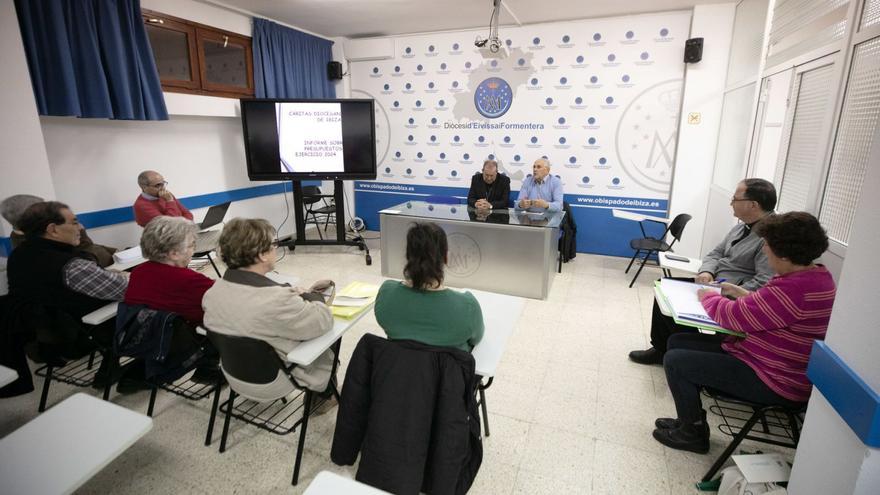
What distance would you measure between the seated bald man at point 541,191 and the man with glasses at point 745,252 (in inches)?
73.4

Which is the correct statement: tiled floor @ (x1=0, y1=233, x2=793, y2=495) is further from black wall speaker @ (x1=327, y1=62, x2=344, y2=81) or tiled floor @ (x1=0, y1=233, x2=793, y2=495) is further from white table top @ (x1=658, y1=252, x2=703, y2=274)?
black wall speaker @ (x1=327, y1=62, x2=344, y2=81)

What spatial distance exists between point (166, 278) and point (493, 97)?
14.9 ft

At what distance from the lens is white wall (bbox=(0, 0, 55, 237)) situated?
2740mm

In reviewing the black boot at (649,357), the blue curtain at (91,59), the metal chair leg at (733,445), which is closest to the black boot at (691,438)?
the metal chair leg at (733,445)

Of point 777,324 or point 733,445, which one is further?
point 733,445

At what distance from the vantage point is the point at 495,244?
391 cm

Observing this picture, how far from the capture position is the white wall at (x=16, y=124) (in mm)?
2740

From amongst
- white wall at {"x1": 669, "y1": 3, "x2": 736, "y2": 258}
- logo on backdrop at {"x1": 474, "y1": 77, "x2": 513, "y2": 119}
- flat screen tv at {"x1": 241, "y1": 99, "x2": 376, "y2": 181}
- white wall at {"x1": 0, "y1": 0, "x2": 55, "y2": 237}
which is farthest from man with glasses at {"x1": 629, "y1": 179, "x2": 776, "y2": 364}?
white wall at {"x1": 0, "y1": 0, "x2": 55, "y2": 237}

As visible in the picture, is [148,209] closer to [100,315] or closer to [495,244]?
[100,315]

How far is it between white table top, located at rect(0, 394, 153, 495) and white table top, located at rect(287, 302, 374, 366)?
1.66 feet

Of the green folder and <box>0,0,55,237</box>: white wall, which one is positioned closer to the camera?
the green folder

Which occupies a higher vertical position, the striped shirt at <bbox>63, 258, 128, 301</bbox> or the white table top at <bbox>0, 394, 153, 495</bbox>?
the striped shirt at <bbox>63, 258, 128, 301</bbox>

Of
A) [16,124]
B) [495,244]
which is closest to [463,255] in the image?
[495,244]

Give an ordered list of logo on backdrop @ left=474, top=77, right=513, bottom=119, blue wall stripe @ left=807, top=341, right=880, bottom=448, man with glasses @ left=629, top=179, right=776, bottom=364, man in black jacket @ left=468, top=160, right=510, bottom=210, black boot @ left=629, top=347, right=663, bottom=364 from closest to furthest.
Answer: blue wall stripe @ left=807, top=341, right=880, bottom=448 → man with glasses @ left=629, top=179, right=776, bottom=364 → black boot @ left=629, top=347, right=663, bottom=364 → man in black jacket @ left=468, top=160, right=510, bottom=210 → logo on backdrop @ left=474, top=77, right=513, bottom=119
